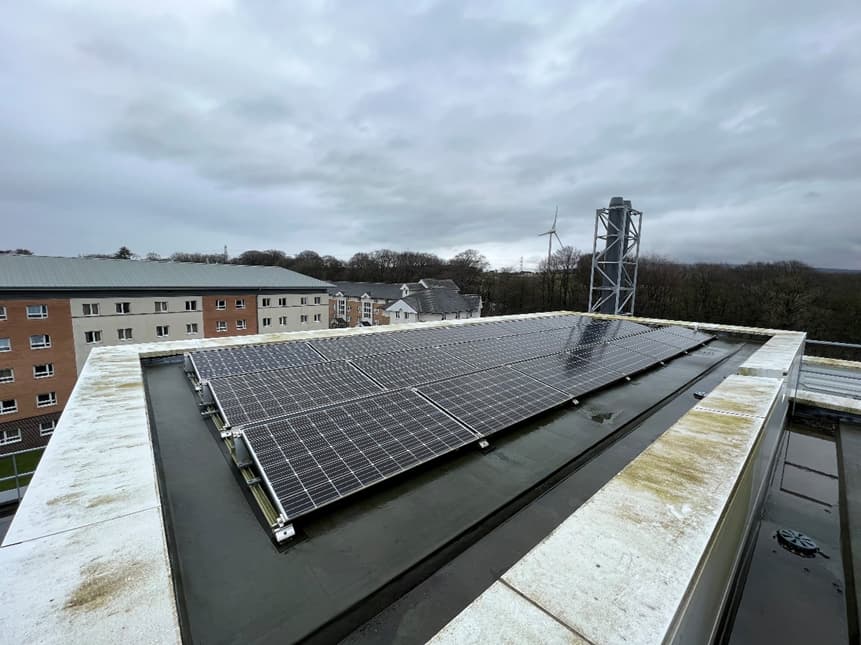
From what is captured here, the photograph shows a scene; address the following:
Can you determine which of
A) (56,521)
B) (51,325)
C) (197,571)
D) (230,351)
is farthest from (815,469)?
(51,325)

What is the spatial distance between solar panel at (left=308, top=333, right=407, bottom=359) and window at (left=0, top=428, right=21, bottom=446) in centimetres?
3755

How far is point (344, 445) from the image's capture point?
5223 millimetres

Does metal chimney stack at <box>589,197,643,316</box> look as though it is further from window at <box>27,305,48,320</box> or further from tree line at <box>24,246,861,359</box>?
window at <box>27,305,48,320</box>

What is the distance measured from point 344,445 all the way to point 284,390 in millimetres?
2416

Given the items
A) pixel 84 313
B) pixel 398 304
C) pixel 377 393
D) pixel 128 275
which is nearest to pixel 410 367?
pixel 377 393

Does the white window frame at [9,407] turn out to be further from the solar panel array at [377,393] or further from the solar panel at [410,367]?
the solar panel at [410,367]

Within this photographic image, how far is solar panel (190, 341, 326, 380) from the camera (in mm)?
8102

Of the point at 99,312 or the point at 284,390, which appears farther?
the point at 99,312

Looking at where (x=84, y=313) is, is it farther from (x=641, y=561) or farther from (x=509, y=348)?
(x=641, y=561)

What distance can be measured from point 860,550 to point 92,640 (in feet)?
28.7

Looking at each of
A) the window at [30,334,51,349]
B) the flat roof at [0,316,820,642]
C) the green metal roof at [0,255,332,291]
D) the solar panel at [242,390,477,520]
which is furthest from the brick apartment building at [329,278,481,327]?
the flat roof at [0,316,820,642]

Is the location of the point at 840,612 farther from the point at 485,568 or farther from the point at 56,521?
the point at 56,521

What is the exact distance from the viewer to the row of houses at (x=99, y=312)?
31391 mm

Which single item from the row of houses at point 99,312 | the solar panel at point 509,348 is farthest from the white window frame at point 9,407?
the solar panel at point 509,348
